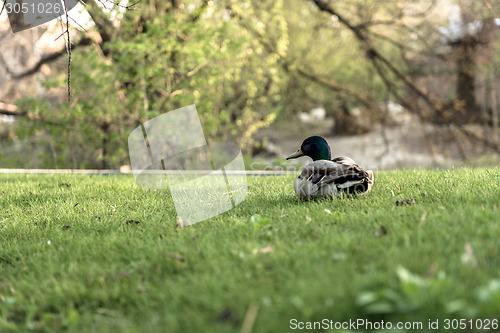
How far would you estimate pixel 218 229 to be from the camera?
10.2 ft

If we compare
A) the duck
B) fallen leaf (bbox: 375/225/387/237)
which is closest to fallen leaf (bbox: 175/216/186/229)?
the duck

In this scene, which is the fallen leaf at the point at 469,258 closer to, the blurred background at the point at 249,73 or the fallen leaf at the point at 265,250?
the fallen leaf at the point at 265,250

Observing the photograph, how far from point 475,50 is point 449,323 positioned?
1152 centimetres

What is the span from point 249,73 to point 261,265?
933 cm

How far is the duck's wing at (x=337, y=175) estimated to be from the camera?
11.9ft

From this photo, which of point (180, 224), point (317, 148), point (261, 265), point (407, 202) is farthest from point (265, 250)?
point (317, 148)

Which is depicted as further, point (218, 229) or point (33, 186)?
point (33, 186)

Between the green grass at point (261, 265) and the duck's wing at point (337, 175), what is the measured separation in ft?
0.51

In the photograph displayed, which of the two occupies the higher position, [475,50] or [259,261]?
[475,50]

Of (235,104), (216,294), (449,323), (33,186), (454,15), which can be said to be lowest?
(449,323)

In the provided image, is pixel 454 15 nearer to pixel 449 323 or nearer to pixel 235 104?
pixel 235 104

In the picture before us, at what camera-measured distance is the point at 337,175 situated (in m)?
3.64

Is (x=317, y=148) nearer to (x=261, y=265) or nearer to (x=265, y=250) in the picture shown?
(x=265, y=250)

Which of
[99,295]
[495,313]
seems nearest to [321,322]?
[495,313]
